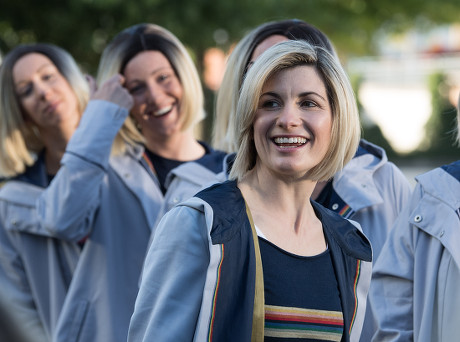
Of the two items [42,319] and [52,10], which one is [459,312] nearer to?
[42,319]

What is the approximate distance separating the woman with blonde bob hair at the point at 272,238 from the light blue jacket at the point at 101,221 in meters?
1.17

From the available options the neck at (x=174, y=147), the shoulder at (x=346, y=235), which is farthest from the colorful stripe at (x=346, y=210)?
the neck at (x=174, y=147)

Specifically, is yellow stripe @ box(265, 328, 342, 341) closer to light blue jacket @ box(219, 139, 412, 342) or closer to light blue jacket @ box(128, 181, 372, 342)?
light blue jacket @ box(128, 181, 372, 342)

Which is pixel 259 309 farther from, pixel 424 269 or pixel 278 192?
pixel 424 269

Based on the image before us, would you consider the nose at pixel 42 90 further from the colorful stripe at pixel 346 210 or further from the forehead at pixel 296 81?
the forehead at pixel 296 81

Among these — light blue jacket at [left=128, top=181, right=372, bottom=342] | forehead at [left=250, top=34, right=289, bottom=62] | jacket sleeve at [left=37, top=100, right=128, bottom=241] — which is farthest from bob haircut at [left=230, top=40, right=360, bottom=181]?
jacket sleeve at [left=37, top=100, right=128, bottom=241]

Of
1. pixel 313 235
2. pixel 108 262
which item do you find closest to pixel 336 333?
pixel 313 235

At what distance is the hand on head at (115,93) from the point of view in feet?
11.8

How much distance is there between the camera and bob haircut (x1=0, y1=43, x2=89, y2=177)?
4035 mm

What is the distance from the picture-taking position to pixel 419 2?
11.3 meters

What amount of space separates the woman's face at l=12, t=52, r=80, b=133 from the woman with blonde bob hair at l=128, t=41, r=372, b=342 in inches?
80.5

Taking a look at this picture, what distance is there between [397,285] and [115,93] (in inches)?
67.4

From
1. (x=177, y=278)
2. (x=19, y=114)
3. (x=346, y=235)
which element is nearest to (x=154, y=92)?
(x=19, y=114)

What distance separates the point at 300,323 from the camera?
6.53 feet
